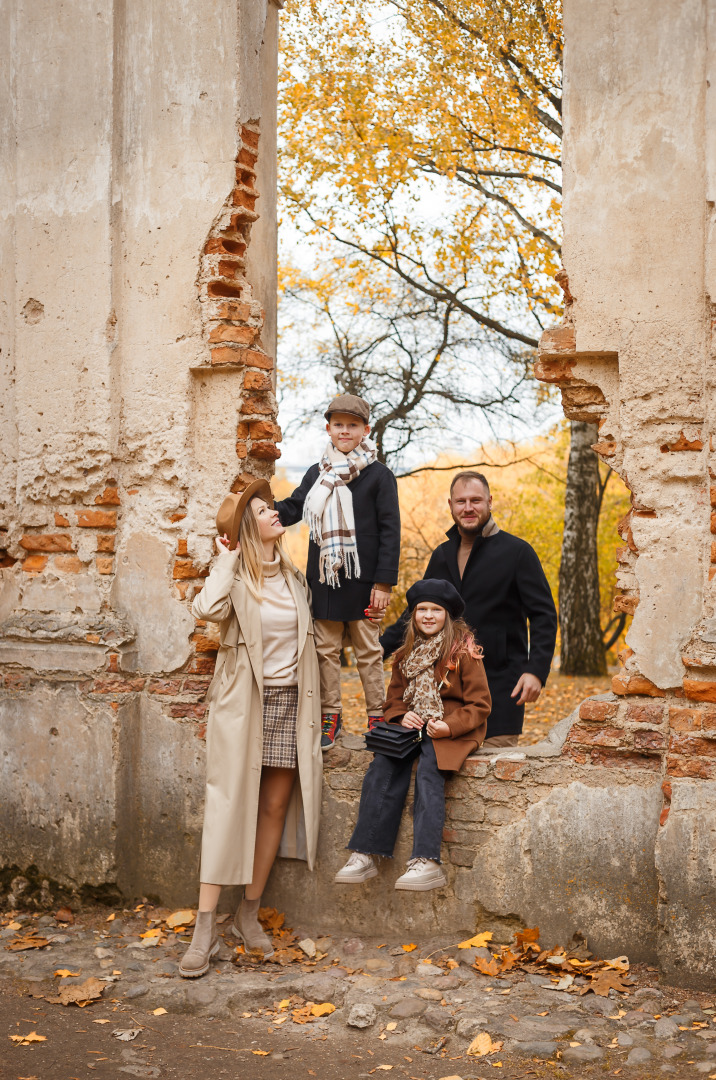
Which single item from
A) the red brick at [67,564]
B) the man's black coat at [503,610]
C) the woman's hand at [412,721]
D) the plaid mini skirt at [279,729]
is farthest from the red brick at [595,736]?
the red brick at [67,564]

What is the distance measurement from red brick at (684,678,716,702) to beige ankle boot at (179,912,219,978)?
7.65 feet

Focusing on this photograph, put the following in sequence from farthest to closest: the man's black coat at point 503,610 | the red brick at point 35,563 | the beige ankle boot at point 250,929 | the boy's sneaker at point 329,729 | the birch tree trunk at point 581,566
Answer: the birch tree trunk at point 581,566
the red brick at point 35,563
the boy's sneaker at point 329,729
the man's black coat at point 503,610
the beige ankle boot at point 250,929

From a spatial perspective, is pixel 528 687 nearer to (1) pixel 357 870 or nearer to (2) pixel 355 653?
(2) pixel 355 653

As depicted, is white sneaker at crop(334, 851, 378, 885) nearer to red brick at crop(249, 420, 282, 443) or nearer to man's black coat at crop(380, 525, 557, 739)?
man's black coat at crop(380, 525, 557, 739)

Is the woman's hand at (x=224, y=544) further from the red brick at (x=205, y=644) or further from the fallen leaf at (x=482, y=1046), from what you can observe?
the fallen leaf at (x=482, y=1046)

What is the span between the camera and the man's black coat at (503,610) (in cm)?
464

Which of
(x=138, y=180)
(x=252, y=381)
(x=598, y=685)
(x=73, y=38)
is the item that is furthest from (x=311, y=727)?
(x=598, y=685)

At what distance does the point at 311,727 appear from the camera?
14.8 ft

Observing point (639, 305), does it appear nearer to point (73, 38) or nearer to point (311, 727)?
point (311, 727)

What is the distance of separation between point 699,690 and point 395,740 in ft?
4.39

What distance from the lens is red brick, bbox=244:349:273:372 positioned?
5.00m

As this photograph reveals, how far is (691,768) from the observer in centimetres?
400

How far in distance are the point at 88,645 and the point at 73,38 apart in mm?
3305

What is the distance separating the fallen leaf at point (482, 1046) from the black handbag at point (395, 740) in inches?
46.8
